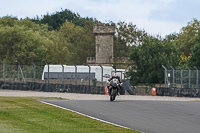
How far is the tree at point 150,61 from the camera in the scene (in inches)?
2729

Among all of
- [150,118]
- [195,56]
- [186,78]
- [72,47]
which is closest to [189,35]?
[72,47]

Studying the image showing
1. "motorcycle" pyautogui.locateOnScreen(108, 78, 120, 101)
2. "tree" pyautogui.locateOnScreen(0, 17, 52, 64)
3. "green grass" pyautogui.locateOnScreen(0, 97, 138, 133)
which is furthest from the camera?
"tree" pyautogui.locateOnScreen(0, 17, 52, 64)

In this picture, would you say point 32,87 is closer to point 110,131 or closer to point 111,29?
point 110,131

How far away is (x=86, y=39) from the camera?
112 meters

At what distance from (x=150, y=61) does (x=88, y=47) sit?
1700 inches

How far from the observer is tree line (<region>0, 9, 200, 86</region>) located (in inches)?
2766

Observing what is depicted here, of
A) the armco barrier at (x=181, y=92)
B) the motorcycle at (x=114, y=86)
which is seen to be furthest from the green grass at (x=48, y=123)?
the armco barrier at (x=181, y=92)

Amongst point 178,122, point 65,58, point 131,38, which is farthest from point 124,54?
point 178,122

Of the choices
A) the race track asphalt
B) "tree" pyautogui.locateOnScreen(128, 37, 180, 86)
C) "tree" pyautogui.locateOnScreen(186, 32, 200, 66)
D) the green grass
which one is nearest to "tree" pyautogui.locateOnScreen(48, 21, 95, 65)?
"tree" pyautogui.locateOnScreen(128, 37, 180, 86)

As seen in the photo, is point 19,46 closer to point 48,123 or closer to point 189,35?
point 189,35

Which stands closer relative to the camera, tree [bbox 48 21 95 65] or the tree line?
the tree line

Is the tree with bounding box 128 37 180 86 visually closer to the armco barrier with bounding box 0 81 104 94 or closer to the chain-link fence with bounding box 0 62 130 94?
the chain-link fence with bounding box 0 62 130 94

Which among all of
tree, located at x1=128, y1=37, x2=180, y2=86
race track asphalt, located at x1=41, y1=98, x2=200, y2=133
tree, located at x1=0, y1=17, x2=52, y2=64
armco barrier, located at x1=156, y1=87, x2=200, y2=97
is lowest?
race track asphalt, located at x1=41, y1=98, x2=200, y2=133

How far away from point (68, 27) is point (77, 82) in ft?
255
